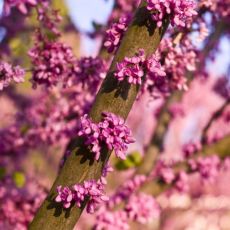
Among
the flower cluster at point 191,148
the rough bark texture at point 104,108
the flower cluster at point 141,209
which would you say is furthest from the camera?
the flower cluster at point 191,148

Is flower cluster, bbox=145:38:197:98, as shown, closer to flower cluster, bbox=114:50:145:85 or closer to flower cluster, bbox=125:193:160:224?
flower cluster, bbox=114:50:145:85

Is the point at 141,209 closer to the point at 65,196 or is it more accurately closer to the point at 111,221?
the point at 111,221

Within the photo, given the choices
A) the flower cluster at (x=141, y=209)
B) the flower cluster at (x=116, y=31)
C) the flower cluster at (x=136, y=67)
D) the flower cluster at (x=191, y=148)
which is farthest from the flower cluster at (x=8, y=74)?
the flower cluster at (x=191, y=148)

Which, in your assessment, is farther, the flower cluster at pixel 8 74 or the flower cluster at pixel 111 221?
the flower cluster at pixel 111 221

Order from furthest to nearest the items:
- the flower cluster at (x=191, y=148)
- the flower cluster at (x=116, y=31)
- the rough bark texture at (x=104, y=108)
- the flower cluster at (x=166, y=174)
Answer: the flower cluster at (x=191, y=148), the flower cluster at (x=166, y=174), the flower cluster at (x=116, y=31), the rough bark texture at (x=104, y=108)

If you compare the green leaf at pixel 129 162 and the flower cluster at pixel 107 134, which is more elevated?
the green leaf at pixel 129 162

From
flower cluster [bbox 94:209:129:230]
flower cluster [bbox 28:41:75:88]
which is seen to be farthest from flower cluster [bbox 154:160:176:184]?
flower cluster [bbox 28:41:75:88]

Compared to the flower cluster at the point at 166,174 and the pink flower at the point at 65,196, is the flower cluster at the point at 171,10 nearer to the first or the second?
the pink flower at the point at 65,196

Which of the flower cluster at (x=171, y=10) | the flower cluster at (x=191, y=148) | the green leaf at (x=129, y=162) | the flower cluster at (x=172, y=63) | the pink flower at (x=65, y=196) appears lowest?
the pink flower at (x=65, y=196)

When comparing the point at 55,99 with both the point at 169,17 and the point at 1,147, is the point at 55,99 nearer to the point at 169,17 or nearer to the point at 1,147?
the point at 1,147
